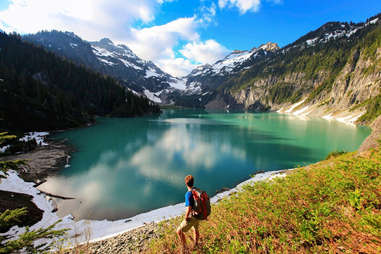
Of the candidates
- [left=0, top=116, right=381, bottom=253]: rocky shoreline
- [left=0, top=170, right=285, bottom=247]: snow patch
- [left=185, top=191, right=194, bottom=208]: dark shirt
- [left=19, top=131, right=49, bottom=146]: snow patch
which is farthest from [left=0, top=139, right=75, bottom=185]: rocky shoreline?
[left=185, top=191, right=194, bottom=208]: dark shirt

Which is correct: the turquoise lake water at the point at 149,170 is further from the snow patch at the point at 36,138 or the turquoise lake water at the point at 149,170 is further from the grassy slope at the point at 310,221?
the grassy slope at the point at 310,221

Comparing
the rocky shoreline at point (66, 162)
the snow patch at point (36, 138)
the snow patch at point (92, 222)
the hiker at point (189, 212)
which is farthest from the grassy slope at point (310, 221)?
the snow patch at point (36, 138)

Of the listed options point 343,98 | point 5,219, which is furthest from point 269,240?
point 343,98

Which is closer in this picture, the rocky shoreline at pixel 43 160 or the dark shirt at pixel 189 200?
the dark shirt at pixel 189 200

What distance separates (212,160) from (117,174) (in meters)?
14.3

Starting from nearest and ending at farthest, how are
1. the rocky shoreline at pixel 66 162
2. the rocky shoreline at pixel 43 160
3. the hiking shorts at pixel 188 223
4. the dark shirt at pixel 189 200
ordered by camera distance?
the dark shirt at pixel 189 200 → the hiking shorts at pixel 188 223 → the rocky shoreline at pixel 66 162 → the rocky shoreline at pixel 43 160

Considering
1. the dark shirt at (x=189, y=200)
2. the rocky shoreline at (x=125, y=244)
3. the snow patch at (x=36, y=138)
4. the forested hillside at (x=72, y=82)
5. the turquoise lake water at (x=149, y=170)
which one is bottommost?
the turquoise lake water at (x=149, y=170)

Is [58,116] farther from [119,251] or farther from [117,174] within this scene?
[119,251]

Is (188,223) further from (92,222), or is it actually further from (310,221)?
(92,222)

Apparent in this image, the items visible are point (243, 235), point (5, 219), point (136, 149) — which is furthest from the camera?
point (136, 149)

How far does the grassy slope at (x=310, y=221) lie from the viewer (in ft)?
14.0

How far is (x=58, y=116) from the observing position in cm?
6269

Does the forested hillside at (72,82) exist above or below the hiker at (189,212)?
above

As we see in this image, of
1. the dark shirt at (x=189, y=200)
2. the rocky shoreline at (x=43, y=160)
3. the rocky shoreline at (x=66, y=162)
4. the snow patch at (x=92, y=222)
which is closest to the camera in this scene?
the dark shirt at (x=189, y=200)
